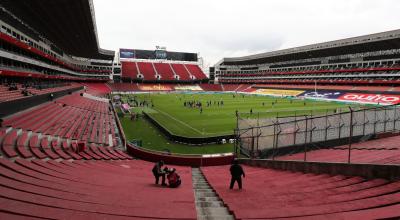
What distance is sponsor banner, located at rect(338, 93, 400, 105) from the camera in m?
55.7

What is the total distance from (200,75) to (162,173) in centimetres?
11727

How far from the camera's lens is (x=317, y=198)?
6.61 meters

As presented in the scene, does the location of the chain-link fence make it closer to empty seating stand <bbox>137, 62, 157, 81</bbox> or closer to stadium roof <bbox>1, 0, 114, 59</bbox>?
stadium roof <bbox>1, 0, 114, 59</bbox>

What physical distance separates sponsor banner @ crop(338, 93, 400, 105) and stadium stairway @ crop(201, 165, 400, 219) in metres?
57.0

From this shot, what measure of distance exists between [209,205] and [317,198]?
9.34 feet

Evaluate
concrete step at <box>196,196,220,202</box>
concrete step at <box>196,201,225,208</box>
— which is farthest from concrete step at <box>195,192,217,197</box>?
concrete step at <box>196,201,225,208</box>

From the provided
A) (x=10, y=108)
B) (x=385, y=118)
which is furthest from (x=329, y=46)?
(x=10, y=108)

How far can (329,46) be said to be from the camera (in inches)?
3081

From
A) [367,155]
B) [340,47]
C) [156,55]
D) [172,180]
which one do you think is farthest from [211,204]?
[156,55]

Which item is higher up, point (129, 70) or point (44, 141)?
point (129, 70)

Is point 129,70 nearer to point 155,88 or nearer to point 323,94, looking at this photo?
point 155,88

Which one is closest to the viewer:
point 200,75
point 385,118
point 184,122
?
point 385,118

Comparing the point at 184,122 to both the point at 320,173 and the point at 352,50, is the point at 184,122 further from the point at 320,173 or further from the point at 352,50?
the point at 352,50

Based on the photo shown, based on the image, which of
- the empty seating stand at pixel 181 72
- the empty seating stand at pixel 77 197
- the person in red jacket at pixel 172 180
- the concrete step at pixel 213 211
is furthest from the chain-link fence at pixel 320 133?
the empty seating stand at pixel 181 72
